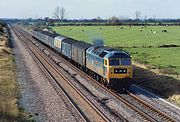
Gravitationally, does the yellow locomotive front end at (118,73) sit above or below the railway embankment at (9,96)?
above

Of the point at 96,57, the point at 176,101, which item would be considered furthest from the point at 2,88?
the point at 176,101

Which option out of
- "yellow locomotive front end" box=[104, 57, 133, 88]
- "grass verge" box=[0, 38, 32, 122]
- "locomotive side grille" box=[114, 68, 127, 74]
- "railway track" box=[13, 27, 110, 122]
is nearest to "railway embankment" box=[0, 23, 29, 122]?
"grass verge" box=[0, 38, 32, 122]

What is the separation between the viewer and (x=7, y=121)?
1902 centimetres

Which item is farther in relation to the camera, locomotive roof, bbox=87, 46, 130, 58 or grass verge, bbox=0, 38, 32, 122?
locomotive roof, bbox=87, 46, 130, 58

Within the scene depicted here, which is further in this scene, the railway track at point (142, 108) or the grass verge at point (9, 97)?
the railway track at point (142, 108)

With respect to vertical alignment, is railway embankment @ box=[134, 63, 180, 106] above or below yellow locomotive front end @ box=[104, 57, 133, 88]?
below

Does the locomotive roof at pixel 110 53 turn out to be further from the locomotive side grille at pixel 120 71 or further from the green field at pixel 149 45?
the green field at pixel 149 45

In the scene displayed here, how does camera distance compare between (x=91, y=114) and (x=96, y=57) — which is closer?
(x=91, y=114)

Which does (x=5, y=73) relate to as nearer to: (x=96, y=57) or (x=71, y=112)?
(x=96, y=57)

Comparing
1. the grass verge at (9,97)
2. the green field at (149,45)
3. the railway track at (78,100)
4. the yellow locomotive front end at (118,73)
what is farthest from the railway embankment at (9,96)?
the green field at (149,45)

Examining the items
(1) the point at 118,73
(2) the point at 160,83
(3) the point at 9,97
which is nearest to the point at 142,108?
(1) the point at 118,73

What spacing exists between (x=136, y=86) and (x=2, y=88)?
10.1 metres

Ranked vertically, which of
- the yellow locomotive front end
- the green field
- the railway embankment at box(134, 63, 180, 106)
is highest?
the yellow locomotive front end

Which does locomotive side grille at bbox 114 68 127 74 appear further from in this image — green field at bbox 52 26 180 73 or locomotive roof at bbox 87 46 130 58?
green field at bbox 52 26 180 73
